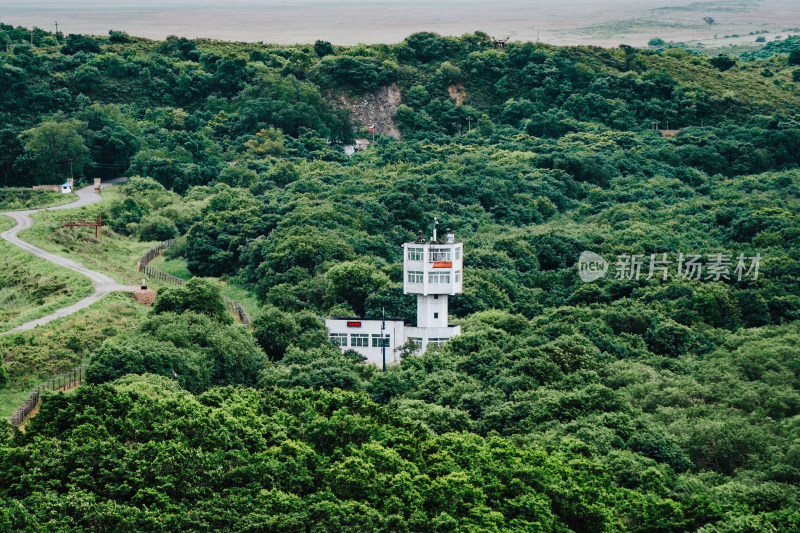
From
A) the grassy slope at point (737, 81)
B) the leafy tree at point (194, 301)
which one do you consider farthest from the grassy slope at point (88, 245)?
the grassy slope at point (737, 81)

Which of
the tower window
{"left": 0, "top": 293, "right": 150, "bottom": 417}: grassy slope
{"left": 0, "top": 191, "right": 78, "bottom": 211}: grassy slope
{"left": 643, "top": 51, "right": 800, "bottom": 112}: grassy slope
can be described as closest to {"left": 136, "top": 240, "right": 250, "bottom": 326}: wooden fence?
{"left": 0, "top": 293, "right": 150, "bottom": 417}: grassy slope

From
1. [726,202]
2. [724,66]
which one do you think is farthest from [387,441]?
[724,66]

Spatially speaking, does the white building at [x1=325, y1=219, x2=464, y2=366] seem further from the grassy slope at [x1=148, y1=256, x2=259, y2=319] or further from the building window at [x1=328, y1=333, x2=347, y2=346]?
the grassy slope at [x1=148, y1=256, x2=259, y2=319]

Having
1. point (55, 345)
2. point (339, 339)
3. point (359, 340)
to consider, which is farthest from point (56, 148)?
point (359, 340)

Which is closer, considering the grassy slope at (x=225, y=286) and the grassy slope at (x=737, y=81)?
the grassy slope at (x=225, y=286)

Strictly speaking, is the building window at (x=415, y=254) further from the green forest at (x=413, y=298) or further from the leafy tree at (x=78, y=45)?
the leafy tree at (x=78, y=45)

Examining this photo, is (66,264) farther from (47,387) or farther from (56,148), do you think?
(56,148)

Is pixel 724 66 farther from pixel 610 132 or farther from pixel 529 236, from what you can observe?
pixel 529 236
